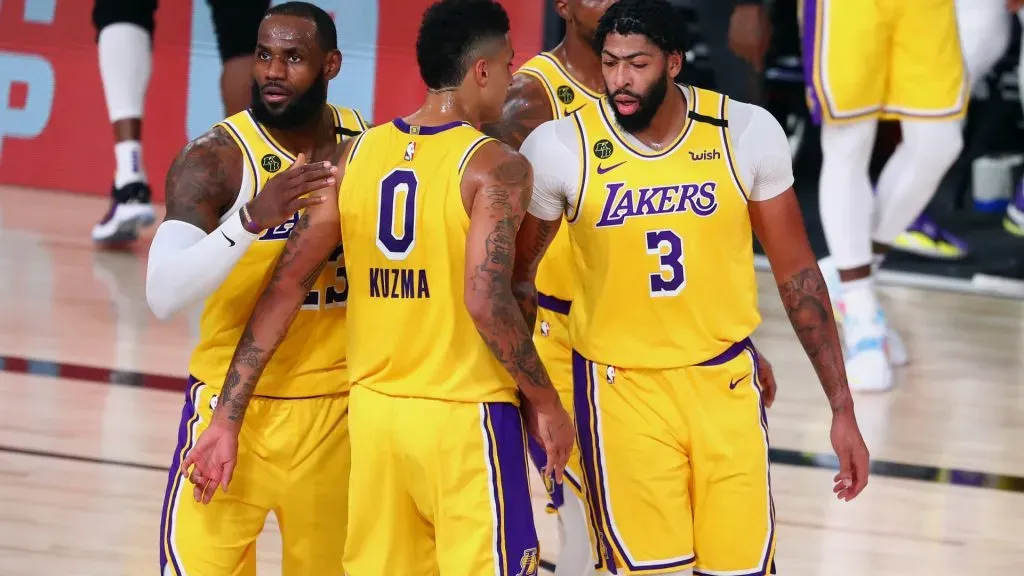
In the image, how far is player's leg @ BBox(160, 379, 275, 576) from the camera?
3215 mm

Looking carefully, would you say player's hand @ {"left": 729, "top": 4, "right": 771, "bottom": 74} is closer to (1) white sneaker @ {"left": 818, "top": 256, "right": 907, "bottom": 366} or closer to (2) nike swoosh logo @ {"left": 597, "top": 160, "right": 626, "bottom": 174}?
(1) white sneaker @ {"left": 818, "top": 256, "right": 907, "bottom": 366}

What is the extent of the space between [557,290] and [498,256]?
1182 millimetres

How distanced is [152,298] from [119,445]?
7.66ft

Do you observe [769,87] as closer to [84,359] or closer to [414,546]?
[84,359]

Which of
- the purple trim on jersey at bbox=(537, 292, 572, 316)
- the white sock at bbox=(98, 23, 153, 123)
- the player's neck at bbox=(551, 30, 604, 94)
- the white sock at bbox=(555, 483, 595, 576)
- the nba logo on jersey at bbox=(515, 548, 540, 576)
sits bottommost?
the white sock at bbox=(555, 483, 595, 576)

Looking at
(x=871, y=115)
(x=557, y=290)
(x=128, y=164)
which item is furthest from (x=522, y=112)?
(x=128, y=164)

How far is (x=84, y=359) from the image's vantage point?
20.7 feet

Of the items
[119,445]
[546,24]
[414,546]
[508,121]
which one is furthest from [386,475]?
[546,24]

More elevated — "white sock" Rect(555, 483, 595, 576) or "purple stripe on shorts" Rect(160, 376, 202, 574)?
"purple stripe on shorts" Rect(160, 376, 202, 574)

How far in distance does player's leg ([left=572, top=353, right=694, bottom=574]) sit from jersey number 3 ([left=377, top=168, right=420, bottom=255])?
0.65 meters

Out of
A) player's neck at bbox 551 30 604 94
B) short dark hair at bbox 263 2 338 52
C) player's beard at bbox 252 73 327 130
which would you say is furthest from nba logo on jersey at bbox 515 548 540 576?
player's neck at bbox 551 30 604 94

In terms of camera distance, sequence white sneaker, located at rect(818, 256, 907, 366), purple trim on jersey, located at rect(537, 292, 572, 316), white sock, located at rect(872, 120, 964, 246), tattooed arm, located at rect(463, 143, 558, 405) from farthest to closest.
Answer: white sneaker, located at rect(818, 256, 907, 366) < white sock, located at rect(872, 120, 964, 246) < purple trim on jersey, located at rect(537, 292, 572, 316) < tattooed arm, located at rect(463, 143, 558, 405)

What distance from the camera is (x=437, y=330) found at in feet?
10.00

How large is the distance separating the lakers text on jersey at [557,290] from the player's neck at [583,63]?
2 cm
